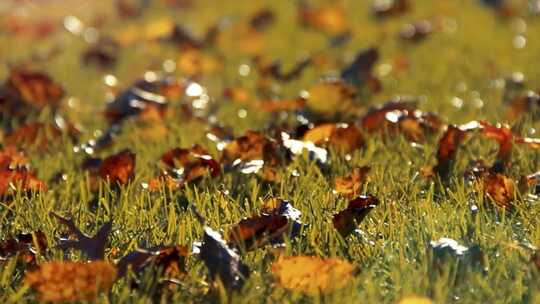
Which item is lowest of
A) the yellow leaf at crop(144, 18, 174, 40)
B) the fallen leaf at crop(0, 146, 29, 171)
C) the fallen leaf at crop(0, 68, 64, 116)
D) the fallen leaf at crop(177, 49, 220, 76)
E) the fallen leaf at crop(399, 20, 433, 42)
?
the yellow leaf at crop(144, 18, 174, 40)

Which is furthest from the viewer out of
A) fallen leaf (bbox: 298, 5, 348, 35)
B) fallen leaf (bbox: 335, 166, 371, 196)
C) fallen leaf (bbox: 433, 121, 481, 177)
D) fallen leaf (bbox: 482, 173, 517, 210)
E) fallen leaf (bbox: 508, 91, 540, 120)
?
fallen leaf (bbox: 298, 5, 348, 35)

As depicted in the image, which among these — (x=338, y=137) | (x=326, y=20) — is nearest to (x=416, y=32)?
(x=326, y=20)

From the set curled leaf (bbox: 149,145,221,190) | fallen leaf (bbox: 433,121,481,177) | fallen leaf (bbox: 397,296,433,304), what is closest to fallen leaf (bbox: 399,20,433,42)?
fallen leaf (bbox: 433,121,481,177)

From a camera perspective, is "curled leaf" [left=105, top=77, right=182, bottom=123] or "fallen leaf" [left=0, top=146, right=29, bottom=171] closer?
"fallen leaf" [left=0, top=146, right=29, bottom=171]

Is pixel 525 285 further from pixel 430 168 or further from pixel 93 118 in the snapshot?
pixel 93 118

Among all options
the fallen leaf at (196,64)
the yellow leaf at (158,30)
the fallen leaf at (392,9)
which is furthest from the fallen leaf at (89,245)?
the fallen leaf at (392,9)

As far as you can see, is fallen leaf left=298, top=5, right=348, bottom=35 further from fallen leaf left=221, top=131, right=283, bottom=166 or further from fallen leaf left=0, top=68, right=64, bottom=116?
fallen leaf left=221, top=131, right=283, bottom=166

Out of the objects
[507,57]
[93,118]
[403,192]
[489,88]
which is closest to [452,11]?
[507,57]
